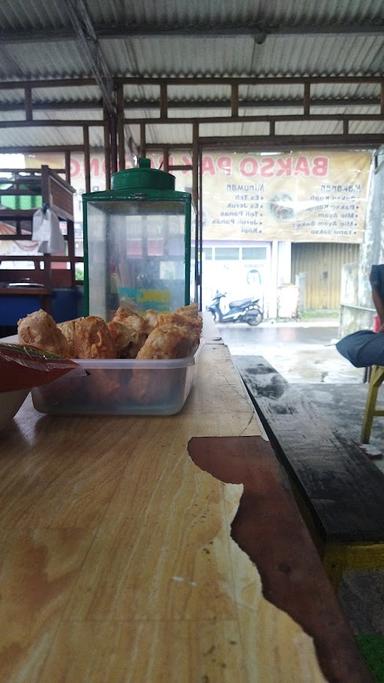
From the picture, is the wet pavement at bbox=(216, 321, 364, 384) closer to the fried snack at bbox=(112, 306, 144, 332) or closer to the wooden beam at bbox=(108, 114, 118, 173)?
the wooden beam at bbox=(108, 114, 118, 173)

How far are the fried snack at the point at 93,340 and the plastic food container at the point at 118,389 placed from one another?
0.05m

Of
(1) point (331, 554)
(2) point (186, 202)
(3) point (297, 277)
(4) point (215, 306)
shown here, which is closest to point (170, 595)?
(1) point (331, 554)

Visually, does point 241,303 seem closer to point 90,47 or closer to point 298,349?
point 298,349

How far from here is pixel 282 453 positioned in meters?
1.50

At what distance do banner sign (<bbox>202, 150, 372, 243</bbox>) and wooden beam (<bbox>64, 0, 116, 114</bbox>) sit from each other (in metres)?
3.05

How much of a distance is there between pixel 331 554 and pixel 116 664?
2.32 feet

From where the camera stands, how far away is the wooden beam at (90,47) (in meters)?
2.74

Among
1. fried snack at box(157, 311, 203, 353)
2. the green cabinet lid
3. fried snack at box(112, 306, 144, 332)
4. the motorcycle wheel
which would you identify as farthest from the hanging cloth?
the motorcycle wheel

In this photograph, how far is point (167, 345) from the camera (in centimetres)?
87

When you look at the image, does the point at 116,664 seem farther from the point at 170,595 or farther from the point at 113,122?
the point at 113,122

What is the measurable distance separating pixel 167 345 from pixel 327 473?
2.40 ft

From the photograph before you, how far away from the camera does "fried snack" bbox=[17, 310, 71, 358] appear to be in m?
0.85

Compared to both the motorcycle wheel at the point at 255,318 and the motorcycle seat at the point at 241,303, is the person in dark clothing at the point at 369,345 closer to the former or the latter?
the motorcycle wheel at the point at 255,318

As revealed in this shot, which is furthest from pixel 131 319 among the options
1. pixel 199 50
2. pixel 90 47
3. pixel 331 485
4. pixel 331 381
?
pixel 331 381
